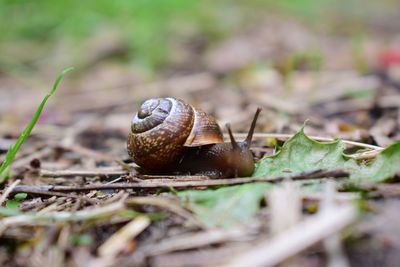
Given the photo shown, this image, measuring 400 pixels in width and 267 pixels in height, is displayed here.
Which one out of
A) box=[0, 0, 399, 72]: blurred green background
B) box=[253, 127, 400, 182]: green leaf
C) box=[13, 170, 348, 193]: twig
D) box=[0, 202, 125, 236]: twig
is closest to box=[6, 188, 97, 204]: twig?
box=[13, 170, 348, 193]: twig

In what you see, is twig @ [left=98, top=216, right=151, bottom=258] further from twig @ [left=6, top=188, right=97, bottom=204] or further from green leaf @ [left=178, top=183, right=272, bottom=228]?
twig @ [left=6, top=188, right=97, bottom=204]

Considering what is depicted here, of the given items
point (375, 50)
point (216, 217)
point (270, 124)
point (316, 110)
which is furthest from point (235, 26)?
point (216, 217)

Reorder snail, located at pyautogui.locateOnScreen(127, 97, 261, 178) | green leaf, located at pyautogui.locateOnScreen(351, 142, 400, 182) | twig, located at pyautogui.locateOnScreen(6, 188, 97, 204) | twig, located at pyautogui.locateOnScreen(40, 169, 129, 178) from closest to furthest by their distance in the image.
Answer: green leaf, located at pyautogui.locateOnScreen(351, 142, 400, 182) → twig, located at pyautogui.locateOnScreen(6, 188, 97, 204) → snail, located at pyautogui.locateOnScreen(127, 97, 261, 178) → twig, located at pyautogui.locateOnScreen(40, 169, 129, 178)

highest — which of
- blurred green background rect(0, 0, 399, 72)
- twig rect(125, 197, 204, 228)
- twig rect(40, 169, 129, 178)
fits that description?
blurred green background rect(0, 0, 399, 72)

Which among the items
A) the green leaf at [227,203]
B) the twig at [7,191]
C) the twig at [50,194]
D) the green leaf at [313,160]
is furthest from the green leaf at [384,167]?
the twig at [7,191]

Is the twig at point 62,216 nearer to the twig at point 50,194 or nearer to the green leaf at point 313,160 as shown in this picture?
the twig at point 50,194

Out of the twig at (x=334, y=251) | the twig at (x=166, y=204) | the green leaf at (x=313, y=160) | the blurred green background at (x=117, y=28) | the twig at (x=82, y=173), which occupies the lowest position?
the twig at (x=82, y=173)

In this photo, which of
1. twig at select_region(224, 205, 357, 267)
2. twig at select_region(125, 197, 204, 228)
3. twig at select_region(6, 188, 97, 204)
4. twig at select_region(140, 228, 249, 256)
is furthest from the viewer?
twig at select_region(6, 188, 97, 204)
